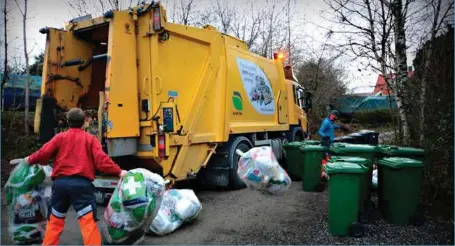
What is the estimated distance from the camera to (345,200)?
4.04 meters

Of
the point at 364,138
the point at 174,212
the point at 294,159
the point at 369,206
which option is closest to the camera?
the point at 174,212

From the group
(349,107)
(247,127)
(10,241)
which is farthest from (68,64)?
(349,107)

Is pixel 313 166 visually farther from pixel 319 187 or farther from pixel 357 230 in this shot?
pixel 357 230

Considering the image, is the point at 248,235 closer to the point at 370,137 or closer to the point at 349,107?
the point at 370,137

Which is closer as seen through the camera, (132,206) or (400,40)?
(132,206)

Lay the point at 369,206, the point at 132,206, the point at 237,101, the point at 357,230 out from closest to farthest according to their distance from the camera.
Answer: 1. the point at 132,206
2. the point at 357,230
3. the point at 369,206
4. the point at 237,101

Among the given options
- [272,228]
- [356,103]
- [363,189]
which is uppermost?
[356,103]

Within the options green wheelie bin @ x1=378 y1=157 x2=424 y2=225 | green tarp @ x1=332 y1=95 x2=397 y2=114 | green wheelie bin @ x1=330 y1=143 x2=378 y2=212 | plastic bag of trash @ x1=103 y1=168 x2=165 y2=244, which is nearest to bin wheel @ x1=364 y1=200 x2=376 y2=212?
green wheelie bin @ x1=330 y1=143 x2=378 y2=212

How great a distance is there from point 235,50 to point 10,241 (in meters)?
4.36

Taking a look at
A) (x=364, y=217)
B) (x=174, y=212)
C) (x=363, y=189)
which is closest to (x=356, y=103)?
(x=363, y=189)

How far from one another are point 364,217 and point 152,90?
3.11 metres

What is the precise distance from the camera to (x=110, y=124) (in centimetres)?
450

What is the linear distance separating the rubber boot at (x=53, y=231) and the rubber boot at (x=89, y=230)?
8.9 inches

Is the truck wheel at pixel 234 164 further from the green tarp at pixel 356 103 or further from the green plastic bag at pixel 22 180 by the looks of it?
the green tarp at pixel 356 103
